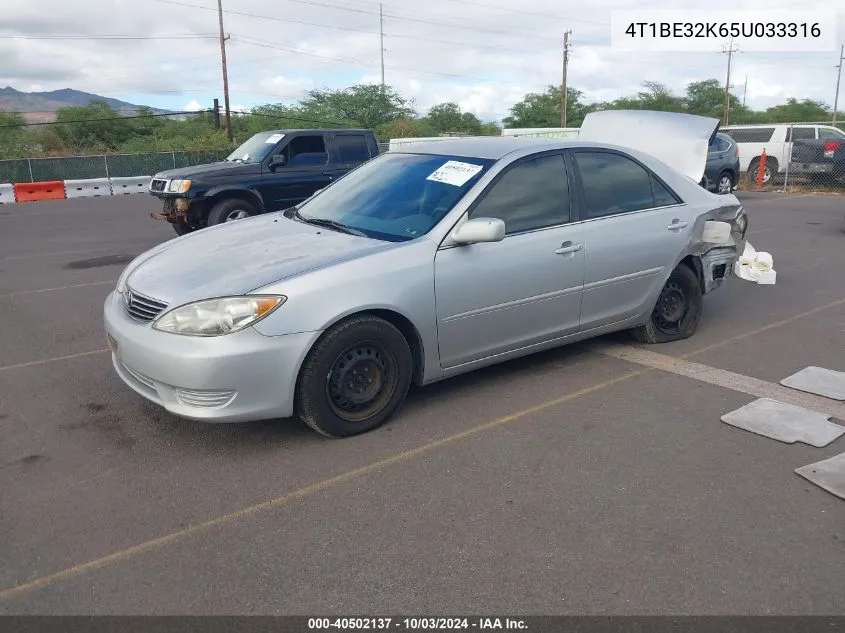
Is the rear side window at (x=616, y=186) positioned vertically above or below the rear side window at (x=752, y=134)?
below

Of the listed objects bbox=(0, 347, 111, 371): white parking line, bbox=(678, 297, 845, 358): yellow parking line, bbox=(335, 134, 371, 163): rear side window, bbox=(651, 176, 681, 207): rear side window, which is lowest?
bbox=(678, 297, 845, 358): yellow parking line

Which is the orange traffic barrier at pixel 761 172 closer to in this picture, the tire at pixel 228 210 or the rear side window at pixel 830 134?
the rear side window at pixel 830 134

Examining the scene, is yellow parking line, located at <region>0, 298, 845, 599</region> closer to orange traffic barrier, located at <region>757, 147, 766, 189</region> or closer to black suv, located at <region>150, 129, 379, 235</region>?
black suv, located at <region>150, 129, 379, 235</region>

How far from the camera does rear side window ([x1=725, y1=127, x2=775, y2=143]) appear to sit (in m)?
21.0

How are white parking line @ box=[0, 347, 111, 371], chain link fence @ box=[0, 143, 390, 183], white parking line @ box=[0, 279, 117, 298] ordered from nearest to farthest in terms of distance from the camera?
white parking line @ box=[0, 347, 111, 371] < white parking line @ box=[0, 279, 117, 298] < chain link fence @ box=[0, 143, 390, 183]

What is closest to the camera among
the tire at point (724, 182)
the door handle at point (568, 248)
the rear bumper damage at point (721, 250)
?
the door handle at point (568, 248)

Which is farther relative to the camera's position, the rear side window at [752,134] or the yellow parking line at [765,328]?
the rear side window at [752,134]

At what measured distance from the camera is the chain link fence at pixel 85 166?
24141 millimetres

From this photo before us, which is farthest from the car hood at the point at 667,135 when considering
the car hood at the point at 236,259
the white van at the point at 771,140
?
the white van at the point at 771,140

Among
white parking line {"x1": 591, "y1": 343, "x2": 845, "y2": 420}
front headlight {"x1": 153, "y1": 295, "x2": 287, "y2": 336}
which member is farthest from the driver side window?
front headlight {"x1": 153, "y1": 295, "x2": 287, "y2": 336}

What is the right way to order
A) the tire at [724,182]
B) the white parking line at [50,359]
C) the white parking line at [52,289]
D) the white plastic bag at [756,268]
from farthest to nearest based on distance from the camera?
the tire at [724,182]
the white parking line at [52,289]
the white plastic bag at [756,268]
the white parking line at [50,359]

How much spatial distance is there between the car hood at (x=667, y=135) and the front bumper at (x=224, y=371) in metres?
4.06
